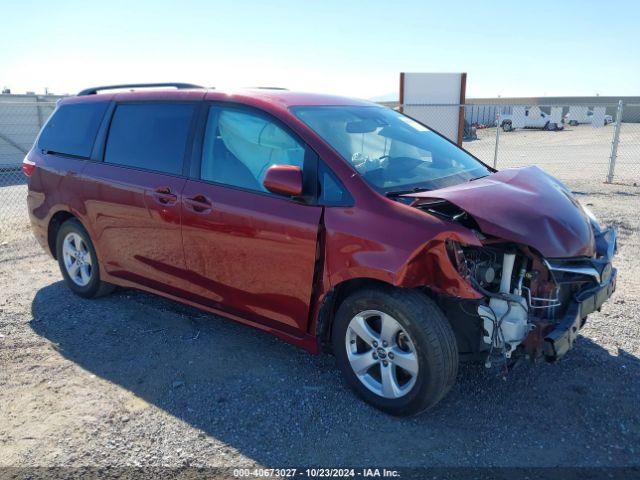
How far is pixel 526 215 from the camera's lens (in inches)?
124

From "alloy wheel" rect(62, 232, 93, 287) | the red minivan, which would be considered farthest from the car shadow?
"alloy wheel" rect(62, 232, 93, 287)

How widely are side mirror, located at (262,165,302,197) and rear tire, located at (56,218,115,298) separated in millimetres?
2371

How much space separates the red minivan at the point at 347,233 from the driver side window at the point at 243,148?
0.01m

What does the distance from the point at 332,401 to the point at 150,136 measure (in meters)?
2.50

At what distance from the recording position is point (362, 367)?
3398mm

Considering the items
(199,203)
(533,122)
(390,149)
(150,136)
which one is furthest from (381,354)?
(533,122)

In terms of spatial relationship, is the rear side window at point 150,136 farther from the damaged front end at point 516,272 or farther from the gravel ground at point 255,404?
the damaged front end at point 516,272

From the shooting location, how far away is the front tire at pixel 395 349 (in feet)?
10.1

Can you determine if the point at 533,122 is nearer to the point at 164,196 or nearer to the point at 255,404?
the point at 164,196

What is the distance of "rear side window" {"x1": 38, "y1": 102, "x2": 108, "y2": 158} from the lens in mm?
4883

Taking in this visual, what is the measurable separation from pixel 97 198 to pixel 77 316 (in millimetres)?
1079

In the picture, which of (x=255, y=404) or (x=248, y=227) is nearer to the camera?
(x=255, y=404)

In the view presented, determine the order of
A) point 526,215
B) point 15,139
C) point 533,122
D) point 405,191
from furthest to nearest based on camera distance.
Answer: point 533,122
point 15,139
point 405,191
point 526,215

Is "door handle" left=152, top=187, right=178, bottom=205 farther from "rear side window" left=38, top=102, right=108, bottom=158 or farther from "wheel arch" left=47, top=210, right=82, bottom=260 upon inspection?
"wheel arch" left=47, top=210, right=82, bottom=260
